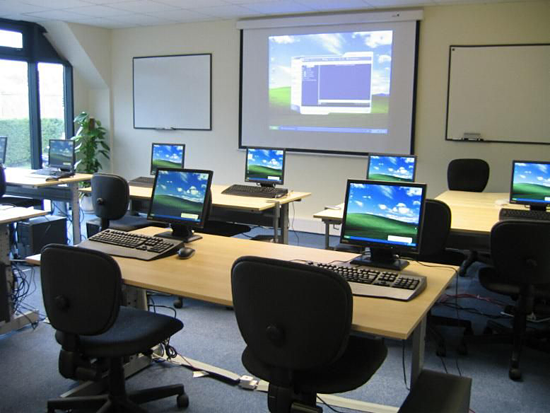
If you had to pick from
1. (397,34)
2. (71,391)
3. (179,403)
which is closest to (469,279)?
(397,34)

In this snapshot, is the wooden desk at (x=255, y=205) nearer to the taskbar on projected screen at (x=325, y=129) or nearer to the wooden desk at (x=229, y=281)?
the wooden desk at (x=229, y=281)

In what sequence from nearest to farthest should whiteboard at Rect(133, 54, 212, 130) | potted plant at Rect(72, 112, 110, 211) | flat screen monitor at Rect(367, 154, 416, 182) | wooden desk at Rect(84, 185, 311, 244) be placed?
wooden desk at Rect(84, 185, 311, 244) < flat screen monitor at Rect(367, 154, 416, 182) < whiteboard at Rect(133, 54, 212, 130) < potted plant at Rect(72, 112, 110, 211)

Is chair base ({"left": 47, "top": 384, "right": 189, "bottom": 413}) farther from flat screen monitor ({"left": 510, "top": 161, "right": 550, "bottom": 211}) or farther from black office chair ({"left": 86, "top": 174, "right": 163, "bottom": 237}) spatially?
flat screen monitor ({"left": 510, "top": 161, "right": 550, "bottom": 211})

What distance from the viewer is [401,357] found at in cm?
341

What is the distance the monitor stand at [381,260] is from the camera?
8.51 feet

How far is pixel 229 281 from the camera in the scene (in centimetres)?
241

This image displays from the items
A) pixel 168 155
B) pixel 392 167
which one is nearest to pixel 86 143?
pixel 168 155

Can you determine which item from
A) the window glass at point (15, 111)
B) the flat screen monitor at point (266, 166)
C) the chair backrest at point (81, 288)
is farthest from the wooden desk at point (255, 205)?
the window glass at point (15, 111)

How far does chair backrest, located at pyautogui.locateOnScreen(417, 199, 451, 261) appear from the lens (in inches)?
135

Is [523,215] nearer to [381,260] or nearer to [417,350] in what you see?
[381,260]

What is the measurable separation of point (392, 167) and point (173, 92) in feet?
13.2

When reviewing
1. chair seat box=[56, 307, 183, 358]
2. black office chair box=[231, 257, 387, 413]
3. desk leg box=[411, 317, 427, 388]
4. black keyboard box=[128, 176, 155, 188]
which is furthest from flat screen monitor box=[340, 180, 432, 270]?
black keyboard box=[128, 176, 155, 188]

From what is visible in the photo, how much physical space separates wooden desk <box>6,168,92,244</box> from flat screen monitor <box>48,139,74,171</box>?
16cm

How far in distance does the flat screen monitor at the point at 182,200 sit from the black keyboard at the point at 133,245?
0.16 meters
